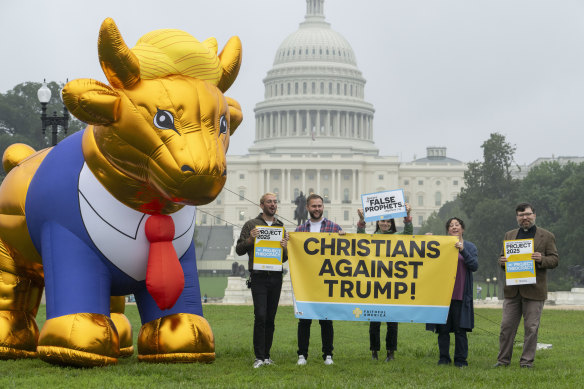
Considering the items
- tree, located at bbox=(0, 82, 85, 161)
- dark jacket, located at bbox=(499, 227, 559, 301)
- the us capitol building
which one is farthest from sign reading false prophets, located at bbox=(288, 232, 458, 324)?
the us capitol building

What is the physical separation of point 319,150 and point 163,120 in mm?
126835

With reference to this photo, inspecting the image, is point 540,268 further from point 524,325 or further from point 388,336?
point 388,336

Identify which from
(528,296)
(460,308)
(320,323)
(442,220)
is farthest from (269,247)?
(442,220)

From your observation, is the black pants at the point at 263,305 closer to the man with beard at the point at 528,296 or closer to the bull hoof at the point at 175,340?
the bull hoof at the point at 175,340

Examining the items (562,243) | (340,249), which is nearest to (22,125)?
(562,243)

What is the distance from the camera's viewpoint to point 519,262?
36.7 feet

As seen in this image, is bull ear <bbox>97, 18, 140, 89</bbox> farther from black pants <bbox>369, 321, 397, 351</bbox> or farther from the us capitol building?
the us capitol building

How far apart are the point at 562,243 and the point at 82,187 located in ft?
163

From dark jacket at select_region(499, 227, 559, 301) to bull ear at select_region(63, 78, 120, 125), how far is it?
178 inches

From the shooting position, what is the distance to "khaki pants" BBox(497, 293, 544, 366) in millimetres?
11094

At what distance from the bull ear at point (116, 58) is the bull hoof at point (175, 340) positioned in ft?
8.13

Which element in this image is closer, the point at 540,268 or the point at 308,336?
the point at 540,268

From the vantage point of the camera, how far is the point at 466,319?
11.4 meters

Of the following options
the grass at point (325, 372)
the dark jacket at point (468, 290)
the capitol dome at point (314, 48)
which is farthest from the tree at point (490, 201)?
the capitol dome at point (314, 48)
